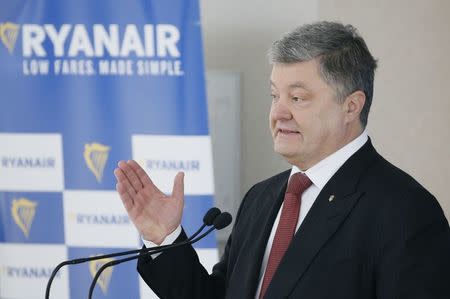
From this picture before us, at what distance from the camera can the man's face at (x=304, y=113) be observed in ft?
5.99

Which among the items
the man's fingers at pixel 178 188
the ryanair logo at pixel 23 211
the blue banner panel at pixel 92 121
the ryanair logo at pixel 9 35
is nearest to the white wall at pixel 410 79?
the blue banner panel at pixel 92 121

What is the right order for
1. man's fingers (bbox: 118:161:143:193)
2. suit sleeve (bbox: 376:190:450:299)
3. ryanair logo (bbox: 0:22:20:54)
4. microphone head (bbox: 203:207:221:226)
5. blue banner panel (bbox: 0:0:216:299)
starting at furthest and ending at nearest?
1. ryanair logo (bbox: 0:22:20:54)
2. blue banner panel (bbox: 0:0:216:299)
3. man's fingers (bbox: 118:161:143:193)
4. microphone head (bbox: 203:207:221:226)
5. suit sleeve (bbox: 376:190:450:299)

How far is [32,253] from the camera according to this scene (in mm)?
4004

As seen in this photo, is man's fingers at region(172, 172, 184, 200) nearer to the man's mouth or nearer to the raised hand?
the raised hand

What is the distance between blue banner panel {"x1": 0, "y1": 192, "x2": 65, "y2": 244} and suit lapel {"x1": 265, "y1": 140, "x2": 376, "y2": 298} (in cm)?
241

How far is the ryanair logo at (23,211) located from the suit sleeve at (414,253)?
271 cm

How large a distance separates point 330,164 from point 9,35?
253cm

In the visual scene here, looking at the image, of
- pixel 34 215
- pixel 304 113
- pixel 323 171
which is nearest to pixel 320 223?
pixel 323 171

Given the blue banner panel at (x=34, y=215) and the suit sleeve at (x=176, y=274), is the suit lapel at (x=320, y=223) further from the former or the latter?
the blue banner panel at (x=34, y=215)

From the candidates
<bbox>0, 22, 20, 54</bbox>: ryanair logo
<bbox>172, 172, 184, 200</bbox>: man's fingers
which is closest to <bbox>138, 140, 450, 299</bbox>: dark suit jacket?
<bbox>172, 172, 184, 200</bbox>: man's fingers

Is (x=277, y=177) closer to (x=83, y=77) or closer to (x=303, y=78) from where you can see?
(x=303, y=78)

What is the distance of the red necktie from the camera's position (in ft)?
6.01

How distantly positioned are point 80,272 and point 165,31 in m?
1.34

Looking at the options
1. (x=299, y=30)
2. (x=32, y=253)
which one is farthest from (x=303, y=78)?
→ (x=32, y=253)
